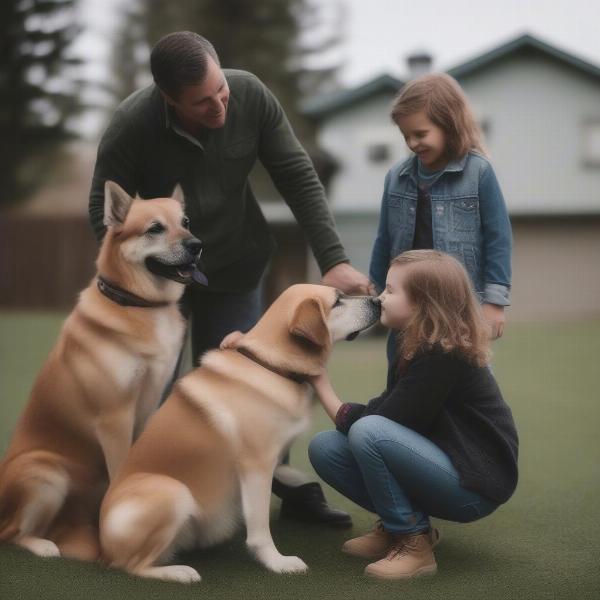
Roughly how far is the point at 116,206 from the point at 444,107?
1517mm

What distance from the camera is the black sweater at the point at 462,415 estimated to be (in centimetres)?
323

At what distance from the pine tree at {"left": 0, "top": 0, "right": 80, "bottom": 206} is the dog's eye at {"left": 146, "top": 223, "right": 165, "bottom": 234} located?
70.3 ft

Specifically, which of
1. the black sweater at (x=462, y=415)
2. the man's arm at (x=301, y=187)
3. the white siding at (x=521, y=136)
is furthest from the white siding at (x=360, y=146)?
the black sweater at (x=462, y=415)

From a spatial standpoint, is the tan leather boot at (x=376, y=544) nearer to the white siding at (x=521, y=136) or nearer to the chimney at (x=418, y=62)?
the chimney at (x=418, y=62)

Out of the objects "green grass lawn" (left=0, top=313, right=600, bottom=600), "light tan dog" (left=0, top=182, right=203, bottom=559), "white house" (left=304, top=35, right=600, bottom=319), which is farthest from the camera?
"white house" (left=304, top=35, right=600, bottom=319)

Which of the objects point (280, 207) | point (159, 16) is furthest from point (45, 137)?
point (280, 207)

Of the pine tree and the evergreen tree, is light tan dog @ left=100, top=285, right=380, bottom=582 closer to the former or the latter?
the evergreen tree

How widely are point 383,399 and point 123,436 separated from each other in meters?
1.11

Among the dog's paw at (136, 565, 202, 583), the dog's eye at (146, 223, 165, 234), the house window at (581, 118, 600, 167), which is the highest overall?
the house window at (581, 118, 600, 167)

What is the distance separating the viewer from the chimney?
18.7 meters

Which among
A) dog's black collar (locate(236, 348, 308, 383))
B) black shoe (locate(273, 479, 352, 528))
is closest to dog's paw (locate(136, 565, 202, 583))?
dog's black collar (locate(236, 348, 308, 383))

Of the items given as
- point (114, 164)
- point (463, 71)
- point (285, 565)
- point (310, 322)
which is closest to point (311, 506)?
point (285, 565)

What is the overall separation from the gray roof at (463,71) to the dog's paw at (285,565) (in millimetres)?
17057

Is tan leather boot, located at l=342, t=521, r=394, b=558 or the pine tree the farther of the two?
the pine tree
